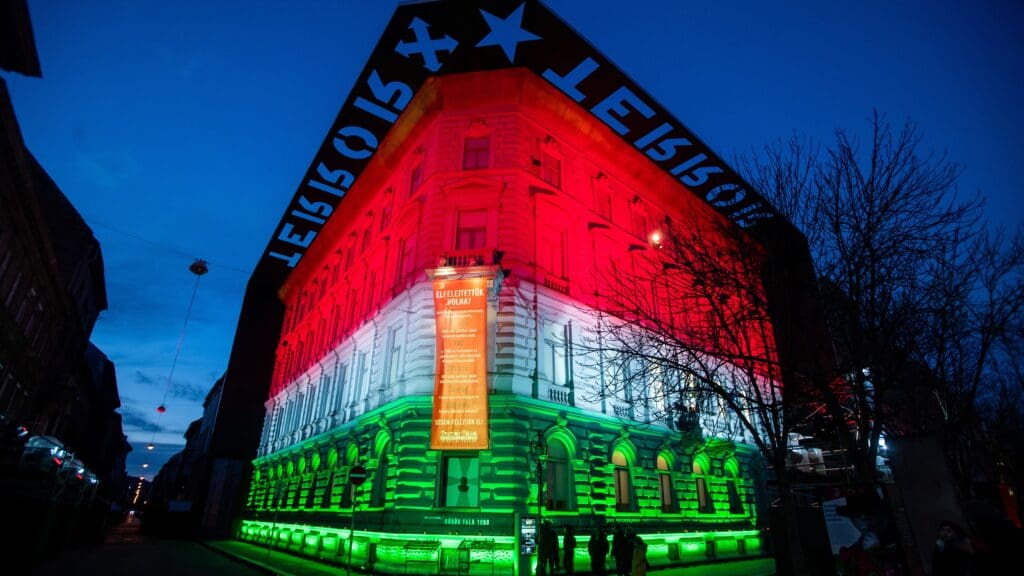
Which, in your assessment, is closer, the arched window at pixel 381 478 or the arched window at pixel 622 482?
the arched window at pixel 381 478

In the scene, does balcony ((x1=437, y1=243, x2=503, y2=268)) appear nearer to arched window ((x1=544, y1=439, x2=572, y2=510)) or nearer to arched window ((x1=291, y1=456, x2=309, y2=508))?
arched window ((x1=544, y1=439, x2=572, y2=510))

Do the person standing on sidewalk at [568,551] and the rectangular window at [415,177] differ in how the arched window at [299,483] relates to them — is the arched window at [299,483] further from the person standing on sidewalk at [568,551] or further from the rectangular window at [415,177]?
the person standing on sidewalk at [568,551]

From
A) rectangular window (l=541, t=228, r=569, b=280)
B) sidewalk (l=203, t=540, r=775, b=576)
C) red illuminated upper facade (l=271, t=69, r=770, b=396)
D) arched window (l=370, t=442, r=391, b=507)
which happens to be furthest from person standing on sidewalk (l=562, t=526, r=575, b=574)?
rectangular window (l=541, t=228, r=569, b=280)

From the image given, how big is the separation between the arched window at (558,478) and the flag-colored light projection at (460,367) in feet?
10.8

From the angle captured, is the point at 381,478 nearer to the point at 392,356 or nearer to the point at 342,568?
the point at 342,568

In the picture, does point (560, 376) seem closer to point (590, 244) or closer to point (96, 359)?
point (590, 244)

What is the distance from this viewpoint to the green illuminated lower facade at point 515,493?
52.7 ft

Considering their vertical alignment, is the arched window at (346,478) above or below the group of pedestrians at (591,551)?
above

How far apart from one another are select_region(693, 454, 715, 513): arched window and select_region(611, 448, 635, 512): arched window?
533 cm

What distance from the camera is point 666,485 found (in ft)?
74.4

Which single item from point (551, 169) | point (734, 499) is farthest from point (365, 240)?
point (734, 499)

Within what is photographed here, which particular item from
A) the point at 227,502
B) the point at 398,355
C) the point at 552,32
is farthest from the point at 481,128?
the point at 227,502

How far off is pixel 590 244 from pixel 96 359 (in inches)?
2704

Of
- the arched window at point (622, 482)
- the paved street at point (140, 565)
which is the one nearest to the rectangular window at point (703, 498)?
the arched window at point (622, 482)
